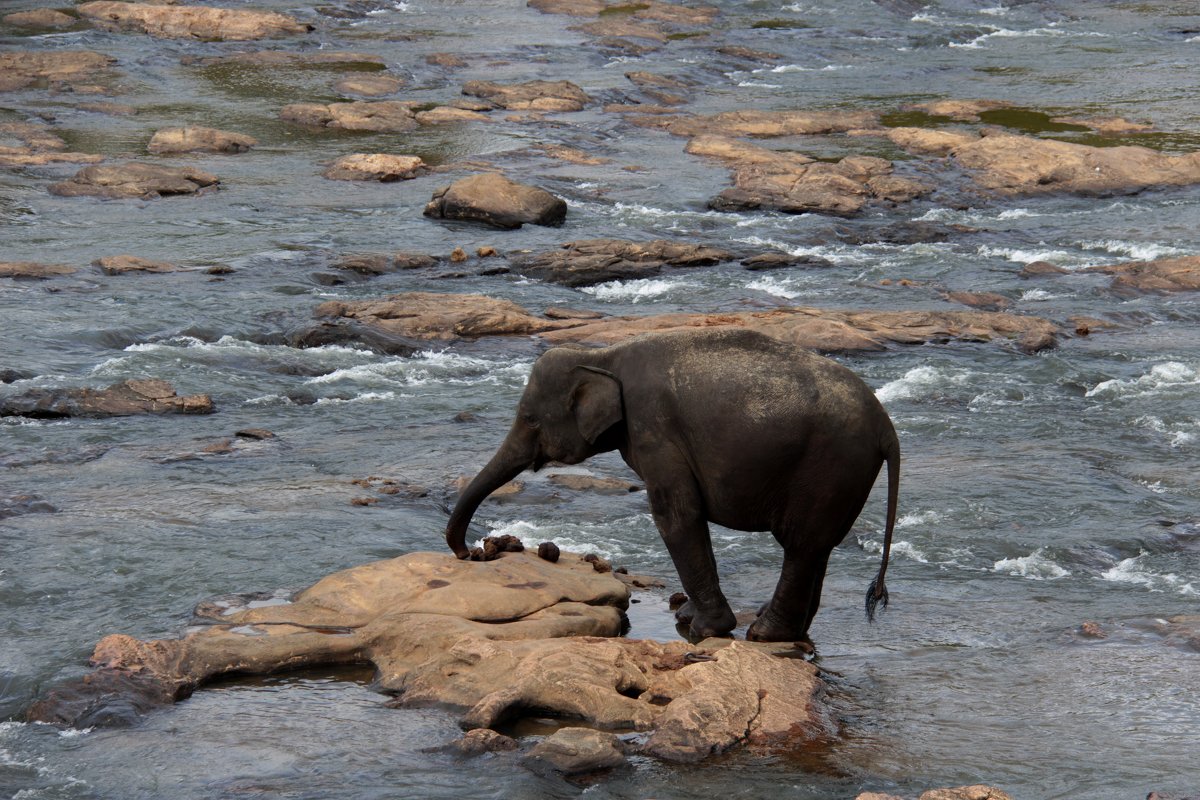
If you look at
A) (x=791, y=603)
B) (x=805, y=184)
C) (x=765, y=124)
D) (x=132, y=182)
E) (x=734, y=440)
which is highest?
(x=734, y=440)

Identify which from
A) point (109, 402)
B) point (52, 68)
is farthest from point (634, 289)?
point (52, 68)

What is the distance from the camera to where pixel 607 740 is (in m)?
7.21

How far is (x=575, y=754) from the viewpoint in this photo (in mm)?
7055

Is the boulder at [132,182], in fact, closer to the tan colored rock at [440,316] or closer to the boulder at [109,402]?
the tan colored rock at [440,316]

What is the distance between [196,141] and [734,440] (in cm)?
2103

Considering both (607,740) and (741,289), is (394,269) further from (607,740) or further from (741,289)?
(607,740)

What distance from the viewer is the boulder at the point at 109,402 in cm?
1477

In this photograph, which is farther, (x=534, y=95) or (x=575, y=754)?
(x=534, y=95)

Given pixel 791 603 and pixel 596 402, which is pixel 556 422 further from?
pixel 791 603

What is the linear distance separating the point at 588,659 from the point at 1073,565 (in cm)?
469

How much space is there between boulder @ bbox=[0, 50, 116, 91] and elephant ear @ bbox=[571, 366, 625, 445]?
2564 centimetres

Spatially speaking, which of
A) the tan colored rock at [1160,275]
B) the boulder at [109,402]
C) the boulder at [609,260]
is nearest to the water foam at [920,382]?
the tan colored rock at [1160,275]

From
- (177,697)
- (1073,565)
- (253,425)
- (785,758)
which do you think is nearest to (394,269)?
(253,425)

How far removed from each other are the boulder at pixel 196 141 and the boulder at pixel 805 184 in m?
8.47
